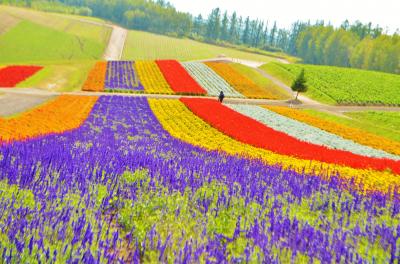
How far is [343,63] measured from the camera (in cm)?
14062

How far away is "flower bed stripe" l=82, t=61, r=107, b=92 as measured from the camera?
189 feet

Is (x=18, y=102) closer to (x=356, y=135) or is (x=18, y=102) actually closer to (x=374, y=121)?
(x=356, y=135)

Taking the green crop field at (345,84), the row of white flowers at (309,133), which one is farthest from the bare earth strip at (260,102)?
the row of white flowers at (309,133)

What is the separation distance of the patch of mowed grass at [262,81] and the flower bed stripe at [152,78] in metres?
17.8

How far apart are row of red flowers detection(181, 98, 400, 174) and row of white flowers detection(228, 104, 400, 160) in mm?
2241

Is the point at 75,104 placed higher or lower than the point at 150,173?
lower

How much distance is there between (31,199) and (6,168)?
4.90 ft

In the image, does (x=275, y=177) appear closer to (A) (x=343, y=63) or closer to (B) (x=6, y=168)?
(B) (x=6, y=168)

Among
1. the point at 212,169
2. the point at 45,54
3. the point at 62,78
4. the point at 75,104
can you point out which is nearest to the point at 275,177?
the point at 212,169

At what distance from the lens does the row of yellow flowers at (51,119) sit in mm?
20392

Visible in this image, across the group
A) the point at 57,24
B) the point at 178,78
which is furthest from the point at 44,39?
the point at 178,78

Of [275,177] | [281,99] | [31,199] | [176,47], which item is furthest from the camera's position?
[176,47]


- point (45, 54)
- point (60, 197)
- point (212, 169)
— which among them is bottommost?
point (45, 54)

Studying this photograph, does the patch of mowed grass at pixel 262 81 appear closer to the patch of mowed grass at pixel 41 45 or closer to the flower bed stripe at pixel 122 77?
the flower bed stripe at pixel 122 77
